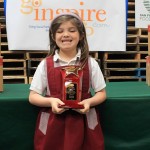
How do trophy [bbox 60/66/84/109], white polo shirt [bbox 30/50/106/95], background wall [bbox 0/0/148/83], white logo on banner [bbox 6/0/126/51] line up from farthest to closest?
background wall [bbox 0/0/148/83] < white logo on banner [bbox 6/0/126/51] < white polo shirt [bbox 30/50/106/95] < trophy [bbox 60/66/84/109]

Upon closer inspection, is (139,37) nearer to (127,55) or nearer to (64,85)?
(127,55)

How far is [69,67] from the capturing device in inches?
54.8

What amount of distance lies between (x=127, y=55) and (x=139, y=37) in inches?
14.2

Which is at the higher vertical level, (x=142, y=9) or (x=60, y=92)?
(x=142, y=9)

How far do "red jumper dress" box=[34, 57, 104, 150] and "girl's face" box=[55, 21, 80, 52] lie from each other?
0.36 feet

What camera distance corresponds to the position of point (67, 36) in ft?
4.65

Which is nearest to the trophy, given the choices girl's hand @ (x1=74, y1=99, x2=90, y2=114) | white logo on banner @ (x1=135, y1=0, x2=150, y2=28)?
girl's hand @ (x1=74, y1=99, x2=90, y2=114)

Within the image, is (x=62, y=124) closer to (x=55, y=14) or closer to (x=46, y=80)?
(x=46, y=80)

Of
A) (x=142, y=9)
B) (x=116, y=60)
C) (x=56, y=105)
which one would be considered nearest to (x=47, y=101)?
(x=56, y=105)

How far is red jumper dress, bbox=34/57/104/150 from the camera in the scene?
1.43 m

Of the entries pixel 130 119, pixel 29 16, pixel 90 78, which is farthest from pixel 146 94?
pixel 29 16

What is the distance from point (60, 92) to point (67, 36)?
0.28 m

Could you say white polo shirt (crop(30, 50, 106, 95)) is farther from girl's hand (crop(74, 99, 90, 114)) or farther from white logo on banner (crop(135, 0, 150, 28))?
white logo on banner (crop(135, 0, 150, 28))

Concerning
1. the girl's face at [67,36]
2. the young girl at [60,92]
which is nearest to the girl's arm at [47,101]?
the young girl at [60,92]
